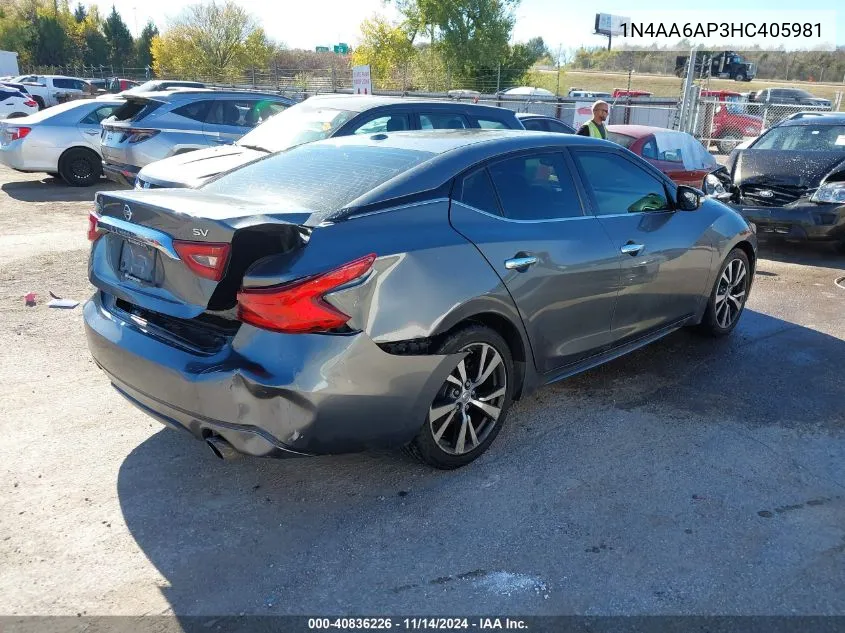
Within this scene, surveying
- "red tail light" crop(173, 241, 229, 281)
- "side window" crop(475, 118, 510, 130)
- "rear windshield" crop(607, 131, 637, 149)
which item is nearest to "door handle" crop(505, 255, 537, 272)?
"red tail light" crop(173, 241, 229, 281)

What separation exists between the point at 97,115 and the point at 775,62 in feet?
264

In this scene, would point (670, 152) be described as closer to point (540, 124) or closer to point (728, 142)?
point (540, 124)

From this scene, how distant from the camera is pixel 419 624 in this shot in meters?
2.63

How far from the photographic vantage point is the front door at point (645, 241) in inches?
→ 173

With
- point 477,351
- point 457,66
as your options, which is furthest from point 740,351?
point 457,66

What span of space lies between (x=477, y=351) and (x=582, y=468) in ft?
2.70

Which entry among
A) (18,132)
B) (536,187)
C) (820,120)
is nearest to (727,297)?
(536,187)

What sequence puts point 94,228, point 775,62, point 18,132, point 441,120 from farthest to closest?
point 775,62, point 18,132, point 441,120, point 94,228

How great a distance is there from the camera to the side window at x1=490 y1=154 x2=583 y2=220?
3.86m

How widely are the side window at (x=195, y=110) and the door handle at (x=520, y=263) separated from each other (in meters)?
8.54

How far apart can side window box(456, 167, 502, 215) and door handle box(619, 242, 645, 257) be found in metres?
1.01

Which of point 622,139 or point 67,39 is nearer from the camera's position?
point 622,139

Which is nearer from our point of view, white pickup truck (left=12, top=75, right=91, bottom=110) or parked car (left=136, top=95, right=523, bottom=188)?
parked car (left=136, top=95, right=523, bottom=188)

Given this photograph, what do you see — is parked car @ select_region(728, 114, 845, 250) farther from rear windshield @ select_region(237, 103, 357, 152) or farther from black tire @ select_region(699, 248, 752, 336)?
rear windshield @ select_region(237, 103, 357, 152)
